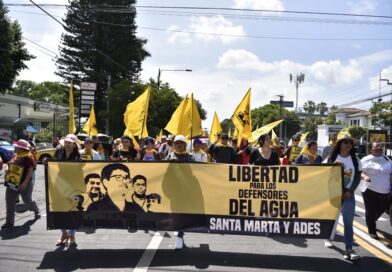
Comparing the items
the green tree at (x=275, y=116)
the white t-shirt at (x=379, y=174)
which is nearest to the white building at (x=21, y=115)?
the white t-shirt at (x=379, y=174)

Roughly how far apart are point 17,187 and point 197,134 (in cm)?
495

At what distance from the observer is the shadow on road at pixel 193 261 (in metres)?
5.95

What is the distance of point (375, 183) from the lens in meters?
7.91

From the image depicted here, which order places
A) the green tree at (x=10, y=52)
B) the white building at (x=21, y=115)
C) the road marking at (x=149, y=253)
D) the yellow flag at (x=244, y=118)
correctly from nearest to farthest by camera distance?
the road marking at (x=149, y=253)
the yellow flag at (x=244, y=118)
the green tree at (x=10, y=52)
the white building at (x=21, y=115)

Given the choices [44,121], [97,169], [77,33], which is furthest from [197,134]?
[44,121]

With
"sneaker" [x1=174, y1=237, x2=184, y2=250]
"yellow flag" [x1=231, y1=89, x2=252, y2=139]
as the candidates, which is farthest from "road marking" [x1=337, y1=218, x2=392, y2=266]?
"yellow flag" [x1=231, y1=89, x2=252, y2=139]

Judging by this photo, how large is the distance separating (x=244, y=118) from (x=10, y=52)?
730 inches

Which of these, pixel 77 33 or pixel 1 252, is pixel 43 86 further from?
pixel 1 252

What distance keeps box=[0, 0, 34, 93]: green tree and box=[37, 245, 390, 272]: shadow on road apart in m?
21.2

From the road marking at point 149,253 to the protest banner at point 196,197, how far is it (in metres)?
0.38

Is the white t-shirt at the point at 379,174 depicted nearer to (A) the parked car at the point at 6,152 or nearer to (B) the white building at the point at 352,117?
(A) the parked car at the point at 6,152

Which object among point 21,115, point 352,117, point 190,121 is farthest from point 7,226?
point 352,117

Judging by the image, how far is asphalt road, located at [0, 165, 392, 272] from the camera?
5.95m

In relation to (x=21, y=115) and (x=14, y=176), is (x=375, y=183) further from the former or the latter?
(x=21, y=115)
